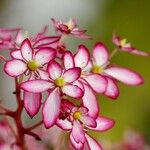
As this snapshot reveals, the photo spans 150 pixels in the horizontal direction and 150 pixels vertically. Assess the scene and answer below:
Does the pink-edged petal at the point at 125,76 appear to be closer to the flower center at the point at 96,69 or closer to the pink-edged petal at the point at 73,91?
the flower center at the point at 96,69

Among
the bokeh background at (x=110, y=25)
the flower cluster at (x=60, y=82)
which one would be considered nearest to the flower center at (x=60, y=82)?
the flower cluster at (x=60, y=82)

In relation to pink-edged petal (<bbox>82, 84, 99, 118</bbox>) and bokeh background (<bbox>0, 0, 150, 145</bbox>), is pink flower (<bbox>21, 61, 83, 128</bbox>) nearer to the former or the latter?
pink-edged petal (<bbox>82, 84, 99, 118</bbox>)

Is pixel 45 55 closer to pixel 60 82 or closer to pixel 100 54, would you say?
pixel 60 82

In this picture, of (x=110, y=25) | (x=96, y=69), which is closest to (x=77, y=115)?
(x=96, y=69)

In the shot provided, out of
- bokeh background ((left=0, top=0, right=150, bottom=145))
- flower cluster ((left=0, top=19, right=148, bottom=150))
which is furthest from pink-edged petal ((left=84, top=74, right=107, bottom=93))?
bokeh background ((left=0, top=0, right=150, bottom=145))

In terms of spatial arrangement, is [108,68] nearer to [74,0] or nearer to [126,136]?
[126,136]

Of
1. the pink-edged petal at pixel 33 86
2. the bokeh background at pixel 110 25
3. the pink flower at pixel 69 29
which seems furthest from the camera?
the bokeh background at pixel 110 25

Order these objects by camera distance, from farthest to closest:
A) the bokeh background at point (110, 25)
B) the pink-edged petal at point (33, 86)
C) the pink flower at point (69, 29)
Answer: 1. the bokeh background at point (110, 25)
2. the pink flower at point (69, 29)
3. the pink-edged petal at point (33, 86)
